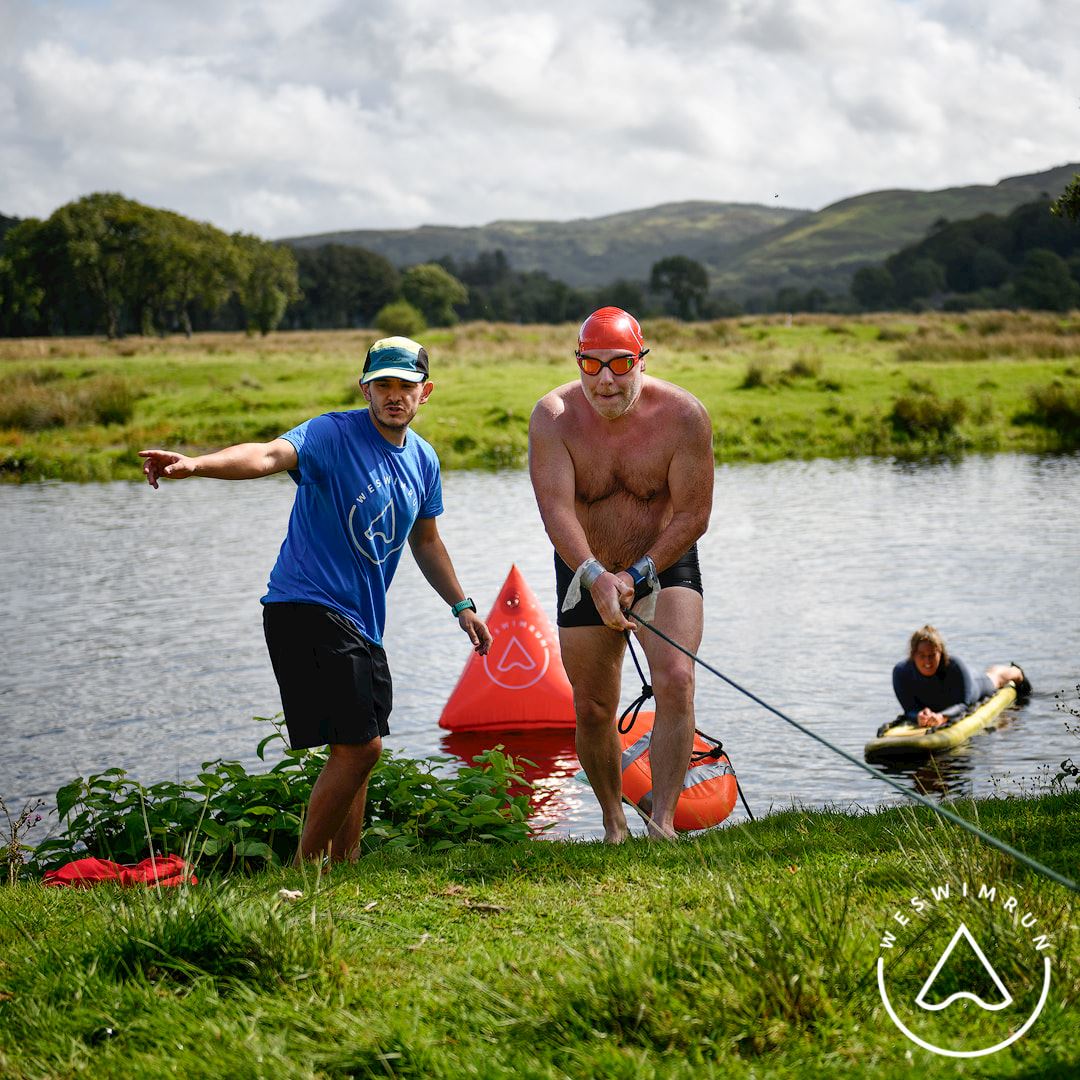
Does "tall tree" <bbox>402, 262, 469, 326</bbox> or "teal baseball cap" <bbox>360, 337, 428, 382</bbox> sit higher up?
"tall tree" <bbox>402, 262, 469, 326</bbox>

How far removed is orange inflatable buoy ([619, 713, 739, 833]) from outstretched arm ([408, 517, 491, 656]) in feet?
3.68

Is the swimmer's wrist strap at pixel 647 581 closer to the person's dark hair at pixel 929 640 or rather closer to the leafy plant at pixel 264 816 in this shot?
the leafy plant at pixel 264 816

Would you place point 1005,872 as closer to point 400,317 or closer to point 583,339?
point 583,339

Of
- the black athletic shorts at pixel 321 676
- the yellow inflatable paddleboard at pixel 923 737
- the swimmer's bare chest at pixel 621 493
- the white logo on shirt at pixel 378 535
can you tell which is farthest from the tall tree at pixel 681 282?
the black athletic shorts at pixel 321 676

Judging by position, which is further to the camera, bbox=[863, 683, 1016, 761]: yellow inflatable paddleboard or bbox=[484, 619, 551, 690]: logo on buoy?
bbox=[484, 619, 551, 690]: logo on buoy

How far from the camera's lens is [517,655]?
11086 mm

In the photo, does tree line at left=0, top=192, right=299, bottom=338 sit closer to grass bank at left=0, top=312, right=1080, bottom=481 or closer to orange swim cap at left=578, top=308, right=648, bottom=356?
grass bank at left=0, top=312, right=1080, bottom=481

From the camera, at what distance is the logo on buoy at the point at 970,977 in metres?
3.31

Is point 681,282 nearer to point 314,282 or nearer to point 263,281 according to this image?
point 314,282

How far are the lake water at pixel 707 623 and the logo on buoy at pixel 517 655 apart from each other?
1.88ft

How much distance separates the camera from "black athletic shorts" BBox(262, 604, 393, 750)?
552cm

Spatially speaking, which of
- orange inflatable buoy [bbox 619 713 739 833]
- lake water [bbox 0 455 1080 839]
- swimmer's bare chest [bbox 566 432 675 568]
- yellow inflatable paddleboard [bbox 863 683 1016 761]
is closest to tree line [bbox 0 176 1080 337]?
lake water [bbox 0 455 1080 839]

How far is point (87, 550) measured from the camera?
835 inches

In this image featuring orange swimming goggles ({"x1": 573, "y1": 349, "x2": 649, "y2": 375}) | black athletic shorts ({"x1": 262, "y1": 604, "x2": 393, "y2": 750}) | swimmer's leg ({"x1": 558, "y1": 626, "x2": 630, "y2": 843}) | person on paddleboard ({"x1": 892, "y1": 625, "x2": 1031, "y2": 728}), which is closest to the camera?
black athletic shorts ({"x1": 262, "y1": 604, "x2": 393, "y2": 750})
